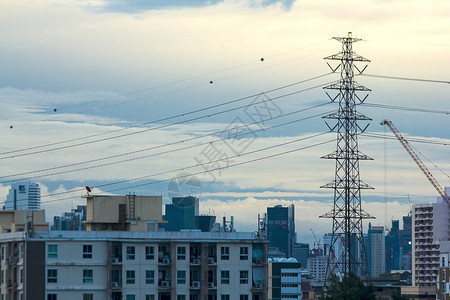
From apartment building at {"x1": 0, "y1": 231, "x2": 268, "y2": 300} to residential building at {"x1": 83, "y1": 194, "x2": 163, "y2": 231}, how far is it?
47.7 ft

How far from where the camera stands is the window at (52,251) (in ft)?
454

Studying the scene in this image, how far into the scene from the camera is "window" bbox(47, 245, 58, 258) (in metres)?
138

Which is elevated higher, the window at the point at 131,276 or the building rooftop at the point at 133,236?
the building rooftop at the point at 133,236

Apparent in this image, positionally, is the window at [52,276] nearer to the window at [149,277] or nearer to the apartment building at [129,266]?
the apartment building at [129,266]

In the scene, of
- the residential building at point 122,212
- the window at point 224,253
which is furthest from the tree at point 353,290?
the residential building at point 122,212

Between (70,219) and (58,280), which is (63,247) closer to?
(58,280)

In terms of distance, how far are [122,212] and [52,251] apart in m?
22.7

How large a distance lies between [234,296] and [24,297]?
106ft

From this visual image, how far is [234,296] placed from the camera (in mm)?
143750

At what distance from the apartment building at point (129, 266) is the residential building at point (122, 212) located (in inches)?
573

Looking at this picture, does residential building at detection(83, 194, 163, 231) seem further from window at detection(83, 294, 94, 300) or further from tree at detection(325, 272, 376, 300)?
tree at detection(325, 272, 376, 300)

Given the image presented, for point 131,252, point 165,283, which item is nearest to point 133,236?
point 131,252

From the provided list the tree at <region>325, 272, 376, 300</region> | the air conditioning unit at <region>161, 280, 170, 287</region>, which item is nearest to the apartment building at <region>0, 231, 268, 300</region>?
the air conditioning unit at <region>161, 280, 170, 287</region>

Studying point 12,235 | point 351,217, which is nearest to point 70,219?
point 12,235
